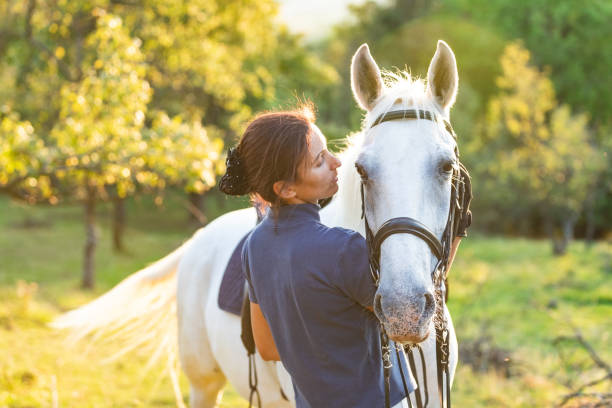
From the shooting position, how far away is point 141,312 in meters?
4.46

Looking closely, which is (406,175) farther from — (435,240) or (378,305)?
(378,305)

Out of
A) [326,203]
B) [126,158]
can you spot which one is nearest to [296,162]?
[326,203]

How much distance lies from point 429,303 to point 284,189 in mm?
556

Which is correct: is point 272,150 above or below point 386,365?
above

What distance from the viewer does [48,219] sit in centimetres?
2366

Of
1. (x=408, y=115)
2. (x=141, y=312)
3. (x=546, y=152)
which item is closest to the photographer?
(x=408, y=115)

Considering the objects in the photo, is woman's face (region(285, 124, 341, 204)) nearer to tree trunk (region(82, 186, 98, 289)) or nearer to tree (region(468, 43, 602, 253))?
tree trunk (region(82, 186, 98, 289))

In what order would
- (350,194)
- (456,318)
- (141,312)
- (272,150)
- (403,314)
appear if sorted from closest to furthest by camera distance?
(403,314)
(272,150)
(350,194)
(141,312)
(456,318)

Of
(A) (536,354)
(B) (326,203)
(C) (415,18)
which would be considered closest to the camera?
(B) (326,203)

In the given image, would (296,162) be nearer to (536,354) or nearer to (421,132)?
(421,132)

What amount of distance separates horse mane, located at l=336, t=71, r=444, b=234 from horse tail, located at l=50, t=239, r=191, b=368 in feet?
7.55

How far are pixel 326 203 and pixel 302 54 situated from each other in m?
18.9

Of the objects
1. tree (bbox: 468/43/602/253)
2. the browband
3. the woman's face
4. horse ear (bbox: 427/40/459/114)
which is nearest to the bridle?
the browband

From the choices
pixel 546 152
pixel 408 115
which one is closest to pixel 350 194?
pixel 408 115
